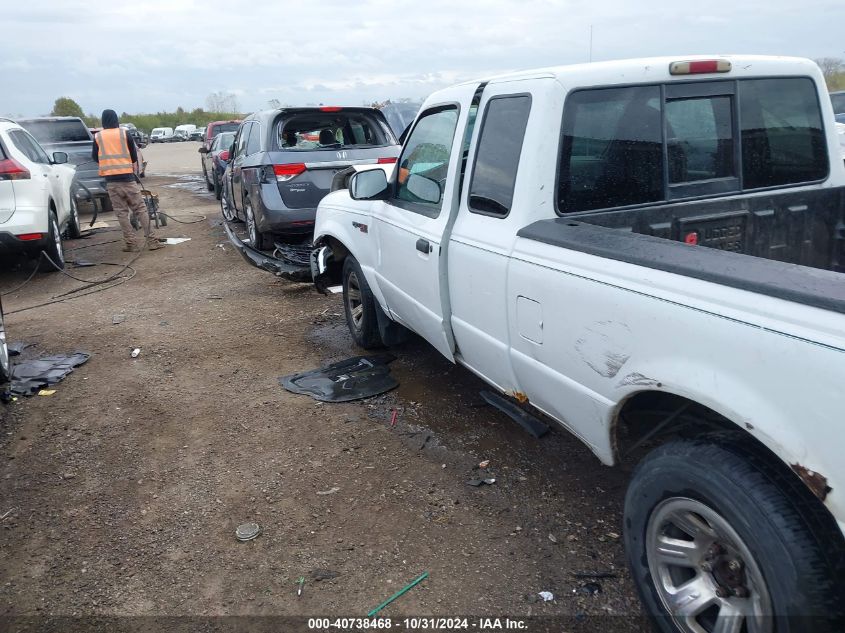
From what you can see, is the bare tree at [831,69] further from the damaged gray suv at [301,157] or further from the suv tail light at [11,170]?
the suv tail light at [11,170]

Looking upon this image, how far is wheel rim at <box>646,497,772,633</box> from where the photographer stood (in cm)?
194

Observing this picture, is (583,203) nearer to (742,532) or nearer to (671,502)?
(671,502)

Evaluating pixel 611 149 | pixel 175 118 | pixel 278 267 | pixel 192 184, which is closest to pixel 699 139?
pixel 611 149

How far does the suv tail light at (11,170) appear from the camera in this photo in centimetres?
759

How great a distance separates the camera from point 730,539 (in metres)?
1.98

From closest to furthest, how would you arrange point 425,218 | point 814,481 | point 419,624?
point 814,481 < point 419,624 < point 425,218

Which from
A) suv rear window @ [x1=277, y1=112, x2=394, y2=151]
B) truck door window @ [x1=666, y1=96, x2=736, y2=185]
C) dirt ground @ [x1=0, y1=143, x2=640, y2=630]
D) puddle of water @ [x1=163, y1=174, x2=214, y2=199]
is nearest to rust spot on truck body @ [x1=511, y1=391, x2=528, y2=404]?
dirt ground @ [x1=0, y1=143, x2=640, y2=630]

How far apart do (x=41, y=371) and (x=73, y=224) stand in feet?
23.3

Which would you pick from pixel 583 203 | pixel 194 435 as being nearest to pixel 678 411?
pixel 583 203

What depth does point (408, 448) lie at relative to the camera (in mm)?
3947

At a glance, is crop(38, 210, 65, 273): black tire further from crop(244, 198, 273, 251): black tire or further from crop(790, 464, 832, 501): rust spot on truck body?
crop(790, 464, 832, 501): rust spot on truck body

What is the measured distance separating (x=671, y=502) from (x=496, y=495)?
4.44ft

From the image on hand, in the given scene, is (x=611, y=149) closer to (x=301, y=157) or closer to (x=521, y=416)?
(x=521, y=416)

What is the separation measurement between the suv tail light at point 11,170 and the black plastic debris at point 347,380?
4876 mm
